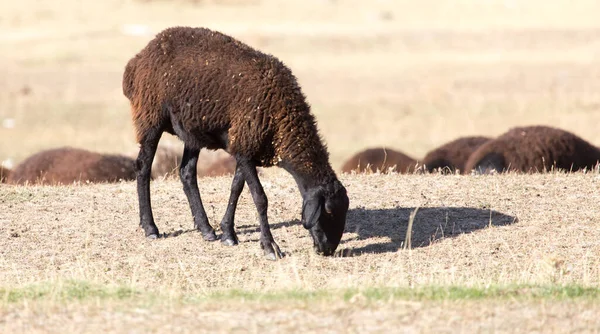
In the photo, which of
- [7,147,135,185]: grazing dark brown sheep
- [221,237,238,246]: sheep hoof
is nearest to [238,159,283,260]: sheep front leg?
[221,237,238,246]: sheep hoof

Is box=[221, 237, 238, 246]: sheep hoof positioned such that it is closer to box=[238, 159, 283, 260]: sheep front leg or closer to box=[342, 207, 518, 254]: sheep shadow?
box=[238, 159, 283, 260]: sheep front leg

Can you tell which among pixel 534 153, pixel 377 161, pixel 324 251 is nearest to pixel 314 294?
pixel 324 251

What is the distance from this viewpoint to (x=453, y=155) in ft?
52.9

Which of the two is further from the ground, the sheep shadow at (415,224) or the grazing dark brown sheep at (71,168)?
the sheep shadow at (415,224)

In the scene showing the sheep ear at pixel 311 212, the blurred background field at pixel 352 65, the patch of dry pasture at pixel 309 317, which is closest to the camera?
the patch of dry pasture at pixel 309 317

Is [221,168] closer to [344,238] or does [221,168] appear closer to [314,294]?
[344,238]

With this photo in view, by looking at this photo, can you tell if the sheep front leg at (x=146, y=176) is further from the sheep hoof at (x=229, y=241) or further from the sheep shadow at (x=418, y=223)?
the sheep shadow at (x=418, y=223)

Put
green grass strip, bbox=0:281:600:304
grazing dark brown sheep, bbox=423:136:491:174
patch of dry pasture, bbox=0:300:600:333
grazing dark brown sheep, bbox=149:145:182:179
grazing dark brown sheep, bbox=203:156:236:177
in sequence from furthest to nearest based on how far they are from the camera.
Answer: grazing dark brown sheep, bbox=149:145:182:179
grazing dark brown sheep, bbox=423:136:491:174
grazing dark brown sheep, bbox=203:156:236:177
green grass strip, bbox=0:281:600:304
patch of dry pasture, bbox=0:300:600:333

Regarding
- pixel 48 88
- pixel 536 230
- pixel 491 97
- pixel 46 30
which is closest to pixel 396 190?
pixel 536 230

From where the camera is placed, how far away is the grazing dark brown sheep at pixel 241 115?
888 cm

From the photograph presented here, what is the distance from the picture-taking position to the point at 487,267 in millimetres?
8695

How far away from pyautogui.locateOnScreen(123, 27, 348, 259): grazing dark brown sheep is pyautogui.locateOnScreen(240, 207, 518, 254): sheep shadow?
0.72 meters

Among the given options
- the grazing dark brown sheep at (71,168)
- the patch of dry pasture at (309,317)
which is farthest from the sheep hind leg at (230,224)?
the grazing dark brown sheep at (71,168)

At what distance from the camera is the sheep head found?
879cm
